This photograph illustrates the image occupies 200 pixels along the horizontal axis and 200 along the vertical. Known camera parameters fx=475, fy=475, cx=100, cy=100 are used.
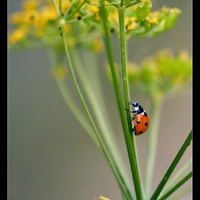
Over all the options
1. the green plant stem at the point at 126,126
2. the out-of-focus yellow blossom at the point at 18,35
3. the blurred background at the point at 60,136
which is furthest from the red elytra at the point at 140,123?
the blurred background at the point at 60,136

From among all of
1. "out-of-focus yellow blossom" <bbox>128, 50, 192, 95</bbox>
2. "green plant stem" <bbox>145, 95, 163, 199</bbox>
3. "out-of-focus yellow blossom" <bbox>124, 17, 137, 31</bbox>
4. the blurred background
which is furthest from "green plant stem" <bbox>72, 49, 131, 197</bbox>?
the blurred background

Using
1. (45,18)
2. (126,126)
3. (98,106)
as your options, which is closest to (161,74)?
(98,106)

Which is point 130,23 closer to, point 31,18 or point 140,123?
point 140,123

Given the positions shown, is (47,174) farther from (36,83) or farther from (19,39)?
(19,39)

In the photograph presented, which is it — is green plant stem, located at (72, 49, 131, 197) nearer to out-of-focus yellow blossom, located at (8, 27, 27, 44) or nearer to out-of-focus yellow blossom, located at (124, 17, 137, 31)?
out-of-focus yellow blossom, located at (8, 27, 27, 44)

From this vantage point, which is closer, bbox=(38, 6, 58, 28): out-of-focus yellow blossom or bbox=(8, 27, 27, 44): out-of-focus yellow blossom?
bbox=(38, 6, 58, 28): out-of-focus yellow blossom

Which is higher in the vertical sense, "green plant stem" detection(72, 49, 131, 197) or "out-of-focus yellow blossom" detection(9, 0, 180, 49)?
"out-of-focus yellow blossom" detection(9, 0, 180, 49)

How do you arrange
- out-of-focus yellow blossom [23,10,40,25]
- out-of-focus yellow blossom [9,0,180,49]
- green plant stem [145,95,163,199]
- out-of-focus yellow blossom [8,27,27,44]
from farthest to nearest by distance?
1. out-of-focus yellow blossom [8,27,27,44]
2. out-of-focus yellow blossom [23,10,40,25]
3. green plant stem [145,95,163,199]
4. out-of-focus yellow blossom [9,0,180,49]

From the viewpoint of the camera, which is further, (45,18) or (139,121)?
(45,18)
